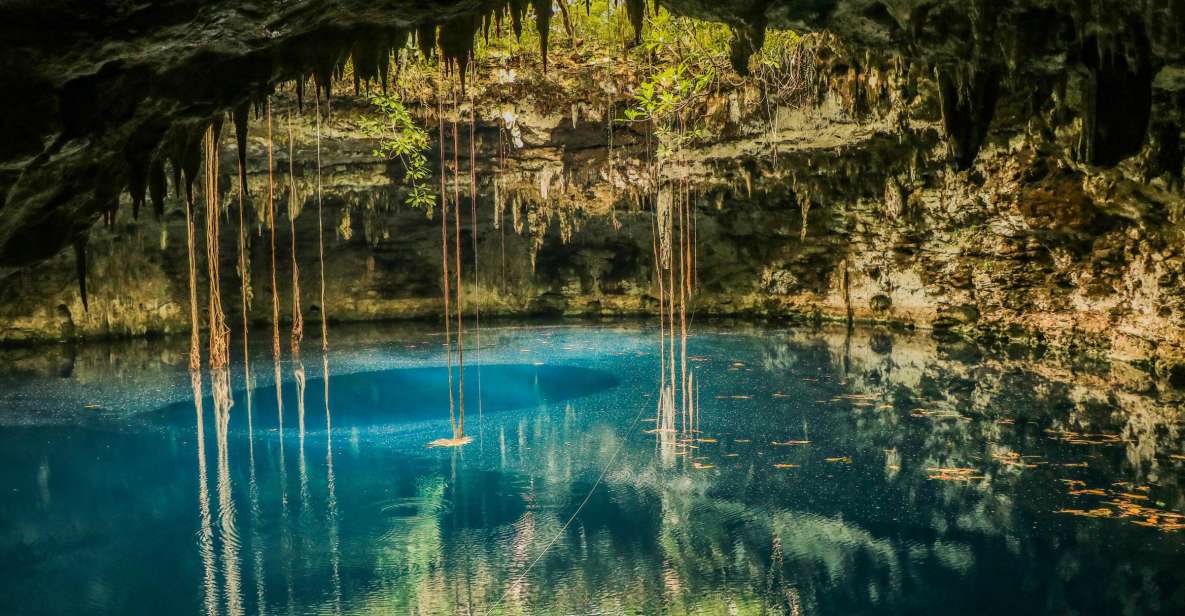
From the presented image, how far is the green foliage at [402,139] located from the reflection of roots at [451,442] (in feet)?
13.1

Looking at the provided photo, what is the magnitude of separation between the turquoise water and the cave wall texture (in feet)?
7.03

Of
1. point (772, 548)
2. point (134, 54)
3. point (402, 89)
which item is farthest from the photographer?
point (402, 89)

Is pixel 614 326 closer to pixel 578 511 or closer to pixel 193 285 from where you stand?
pixel 193 285

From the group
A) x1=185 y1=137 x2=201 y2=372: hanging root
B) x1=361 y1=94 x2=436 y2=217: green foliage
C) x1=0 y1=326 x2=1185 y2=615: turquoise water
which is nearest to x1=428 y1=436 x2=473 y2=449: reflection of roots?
x1=0 y1=326 x2=1185 y2=615: turquoise water

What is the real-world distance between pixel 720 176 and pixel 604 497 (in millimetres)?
10528

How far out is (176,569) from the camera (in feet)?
15.8

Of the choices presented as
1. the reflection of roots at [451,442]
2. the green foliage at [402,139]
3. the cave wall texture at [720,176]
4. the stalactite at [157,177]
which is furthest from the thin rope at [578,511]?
the green foliage at [402,139]

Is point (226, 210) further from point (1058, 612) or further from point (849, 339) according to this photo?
point (1058, 612)

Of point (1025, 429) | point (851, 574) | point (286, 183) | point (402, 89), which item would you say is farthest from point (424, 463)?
point (286, 183)

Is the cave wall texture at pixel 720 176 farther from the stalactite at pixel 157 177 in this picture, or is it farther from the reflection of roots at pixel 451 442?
the reflection of roots at pixel 451 442

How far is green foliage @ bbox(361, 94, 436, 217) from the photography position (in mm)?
11820

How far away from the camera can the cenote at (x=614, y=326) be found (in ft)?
14.9

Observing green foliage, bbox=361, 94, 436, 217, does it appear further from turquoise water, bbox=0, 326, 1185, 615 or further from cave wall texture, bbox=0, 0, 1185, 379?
turquoise water, bbox=0, 326, 1185, 615

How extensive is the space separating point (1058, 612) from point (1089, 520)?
4.77 feet
